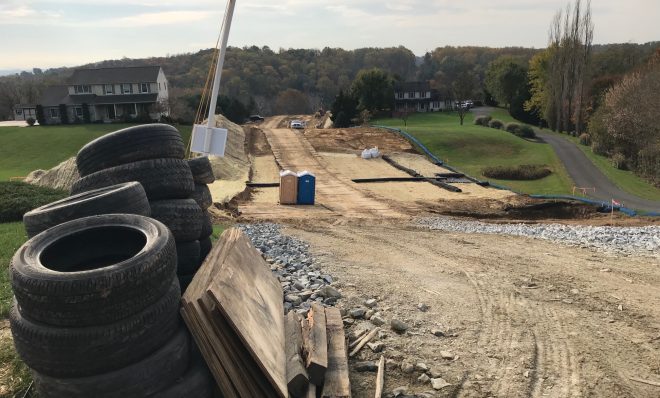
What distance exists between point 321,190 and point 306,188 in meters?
4.58

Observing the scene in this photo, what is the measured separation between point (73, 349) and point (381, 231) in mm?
14198

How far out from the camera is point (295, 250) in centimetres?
1348

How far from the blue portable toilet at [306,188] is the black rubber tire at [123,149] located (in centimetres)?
1727

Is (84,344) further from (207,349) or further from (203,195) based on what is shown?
(203,195)

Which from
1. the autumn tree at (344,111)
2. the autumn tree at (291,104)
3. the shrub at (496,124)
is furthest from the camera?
the autumn tree at (291,104)

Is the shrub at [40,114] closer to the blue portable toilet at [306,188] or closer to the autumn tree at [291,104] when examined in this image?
the blue portable toilet at [306,188]

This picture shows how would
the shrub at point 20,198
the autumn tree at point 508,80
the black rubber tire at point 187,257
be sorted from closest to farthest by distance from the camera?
the black rubber tire at point 187,257, the shrub at point 20,198, the autumn tree at point 508,80

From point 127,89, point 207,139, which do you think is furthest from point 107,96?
point 207,139

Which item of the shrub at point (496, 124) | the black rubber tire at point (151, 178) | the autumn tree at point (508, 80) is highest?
the autumn tree at point (508, 80)

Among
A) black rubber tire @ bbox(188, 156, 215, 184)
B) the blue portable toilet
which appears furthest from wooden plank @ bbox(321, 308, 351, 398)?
the blue portable toilet

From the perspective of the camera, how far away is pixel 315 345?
22.2 feet

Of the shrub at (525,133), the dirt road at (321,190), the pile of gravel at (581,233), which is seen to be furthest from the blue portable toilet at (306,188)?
the shrub at (525,133)

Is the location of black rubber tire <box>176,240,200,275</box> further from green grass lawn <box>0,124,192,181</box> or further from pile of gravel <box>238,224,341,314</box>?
green grass lawn <box>0,124,192,181</box>

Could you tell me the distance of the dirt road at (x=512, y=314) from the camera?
687cm
